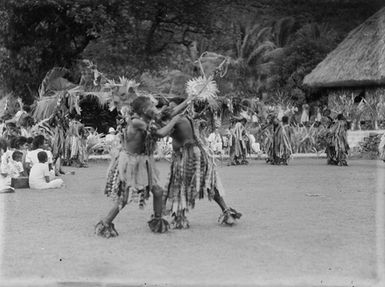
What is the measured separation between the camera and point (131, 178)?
7.02 meters

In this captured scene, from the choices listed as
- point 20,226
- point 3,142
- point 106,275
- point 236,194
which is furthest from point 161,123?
point 3,142

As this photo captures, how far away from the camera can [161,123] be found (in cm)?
735

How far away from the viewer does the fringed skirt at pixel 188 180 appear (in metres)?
7.50

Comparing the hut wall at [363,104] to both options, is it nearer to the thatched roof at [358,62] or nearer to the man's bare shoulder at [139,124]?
the thatched roof at [358,62]

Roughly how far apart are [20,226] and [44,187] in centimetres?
392

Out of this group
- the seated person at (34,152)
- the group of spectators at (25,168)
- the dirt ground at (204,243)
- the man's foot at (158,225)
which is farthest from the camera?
the seated person at (34,152)

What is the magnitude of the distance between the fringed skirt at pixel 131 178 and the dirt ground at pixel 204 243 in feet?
1.31

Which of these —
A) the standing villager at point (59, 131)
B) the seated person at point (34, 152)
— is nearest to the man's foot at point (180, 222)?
the seated person at point (34, 152)

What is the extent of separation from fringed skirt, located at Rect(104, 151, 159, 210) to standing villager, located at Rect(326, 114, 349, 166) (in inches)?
397

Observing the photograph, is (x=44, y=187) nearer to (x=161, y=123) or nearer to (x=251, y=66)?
(x=161, y=123)

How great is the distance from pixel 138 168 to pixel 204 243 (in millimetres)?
1116

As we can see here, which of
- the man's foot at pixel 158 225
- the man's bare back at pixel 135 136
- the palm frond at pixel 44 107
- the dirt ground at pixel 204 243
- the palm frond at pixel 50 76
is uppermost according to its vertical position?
the palm frond at pixel 50 76

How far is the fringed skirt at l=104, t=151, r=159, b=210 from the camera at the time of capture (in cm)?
700

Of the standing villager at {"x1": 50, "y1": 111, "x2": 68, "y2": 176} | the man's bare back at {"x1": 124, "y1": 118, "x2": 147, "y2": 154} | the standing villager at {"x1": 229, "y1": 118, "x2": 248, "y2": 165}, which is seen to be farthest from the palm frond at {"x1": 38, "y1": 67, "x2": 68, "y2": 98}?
the man's bare back at {"x1": 124, "y1": 118, "x2": 147, "y2": 154}
